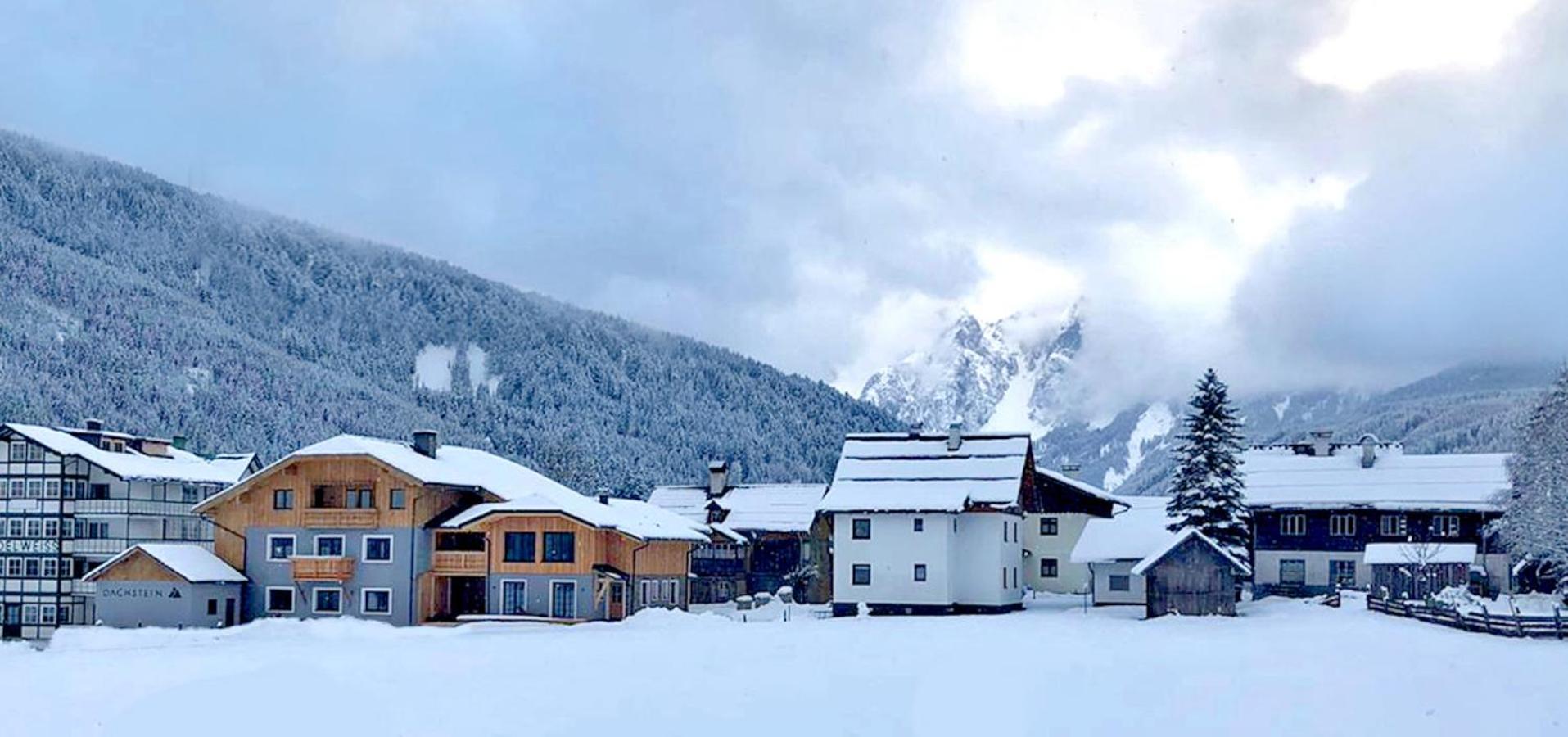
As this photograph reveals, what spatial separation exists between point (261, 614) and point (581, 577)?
14132 millimetres

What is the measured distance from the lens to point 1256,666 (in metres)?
38.2

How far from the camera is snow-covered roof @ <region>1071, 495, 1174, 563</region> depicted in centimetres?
6669

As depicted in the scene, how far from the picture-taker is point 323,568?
66188 millimetres

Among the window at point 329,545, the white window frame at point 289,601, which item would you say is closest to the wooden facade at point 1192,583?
the window at point 329,545

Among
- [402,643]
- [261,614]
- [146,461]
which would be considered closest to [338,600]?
[261,614]

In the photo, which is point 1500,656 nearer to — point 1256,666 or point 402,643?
point 1256,666

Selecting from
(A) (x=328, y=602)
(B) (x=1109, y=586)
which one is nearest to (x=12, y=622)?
(A) (x=328, y=602)

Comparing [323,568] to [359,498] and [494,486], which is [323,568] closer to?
[359,498]

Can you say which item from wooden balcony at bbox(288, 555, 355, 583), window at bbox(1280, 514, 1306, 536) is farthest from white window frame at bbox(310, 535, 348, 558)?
window at bbox(1280, 514, 1306, 536)

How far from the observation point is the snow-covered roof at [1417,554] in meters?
67.3

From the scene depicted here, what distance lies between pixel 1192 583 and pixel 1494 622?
14.2m

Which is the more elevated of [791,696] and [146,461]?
[146,461]

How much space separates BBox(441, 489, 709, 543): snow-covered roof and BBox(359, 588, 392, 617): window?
12.1 ft

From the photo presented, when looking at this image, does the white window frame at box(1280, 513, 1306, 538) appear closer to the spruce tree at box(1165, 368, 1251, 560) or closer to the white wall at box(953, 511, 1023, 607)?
the spruce tree at box(1165, 368, 1251, 560)
